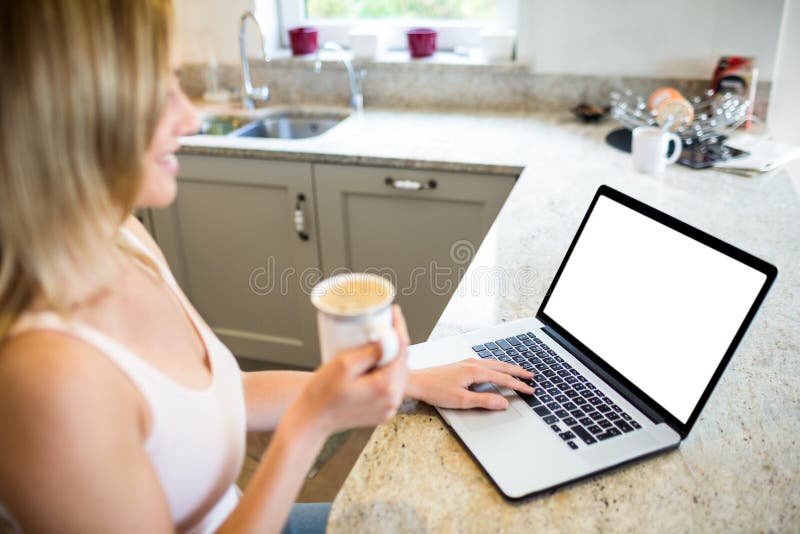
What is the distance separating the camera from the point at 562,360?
1.02m

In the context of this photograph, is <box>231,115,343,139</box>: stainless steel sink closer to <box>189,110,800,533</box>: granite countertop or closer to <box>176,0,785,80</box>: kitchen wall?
<box>176,0,785,80</box>: kitchen wall

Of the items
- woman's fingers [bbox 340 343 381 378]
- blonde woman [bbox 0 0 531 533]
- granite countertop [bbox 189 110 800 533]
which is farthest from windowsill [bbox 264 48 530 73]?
woman's fingers [bbox 340 343 381 378]

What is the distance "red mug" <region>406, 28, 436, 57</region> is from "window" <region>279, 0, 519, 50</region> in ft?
0.42

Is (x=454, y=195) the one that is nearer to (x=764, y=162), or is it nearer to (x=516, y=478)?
(x=764, y=162)

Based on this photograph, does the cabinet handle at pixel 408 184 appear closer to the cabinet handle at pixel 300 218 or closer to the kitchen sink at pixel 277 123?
the cabinet handle at pixel 300 218

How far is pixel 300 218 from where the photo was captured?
2.14 metres

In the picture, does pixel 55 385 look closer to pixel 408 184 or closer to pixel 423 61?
pixel 408 184

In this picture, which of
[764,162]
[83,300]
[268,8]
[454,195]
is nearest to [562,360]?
[83,300]

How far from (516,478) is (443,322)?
38 centimetres

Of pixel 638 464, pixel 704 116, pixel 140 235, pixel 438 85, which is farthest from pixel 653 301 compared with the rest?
pixel 438 85

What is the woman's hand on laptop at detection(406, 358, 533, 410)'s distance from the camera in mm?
916

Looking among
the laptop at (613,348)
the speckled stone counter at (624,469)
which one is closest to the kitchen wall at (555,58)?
the speckled stone counter at (624,469)

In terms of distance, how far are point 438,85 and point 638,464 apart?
73.8 inches

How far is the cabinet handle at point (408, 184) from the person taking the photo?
1.99m
